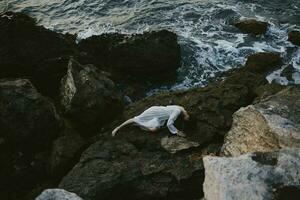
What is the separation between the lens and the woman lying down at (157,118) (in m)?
10.7

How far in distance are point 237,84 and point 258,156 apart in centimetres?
660

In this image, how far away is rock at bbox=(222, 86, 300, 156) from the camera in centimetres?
754

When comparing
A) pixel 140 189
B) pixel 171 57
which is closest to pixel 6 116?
pixel 140 189

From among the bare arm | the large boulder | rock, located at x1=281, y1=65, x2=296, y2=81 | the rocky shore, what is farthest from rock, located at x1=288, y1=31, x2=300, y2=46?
the bare arm

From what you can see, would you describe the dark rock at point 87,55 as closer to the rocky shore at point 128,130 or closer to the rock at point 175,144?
the rocky shore at point 128,130

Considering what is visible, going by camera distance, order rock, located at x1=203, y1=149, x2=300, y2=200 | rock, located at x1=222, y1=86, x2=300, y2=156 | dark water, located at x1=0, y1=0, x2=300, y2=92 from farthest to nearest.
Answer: dark water, located at x1=0, y1=0, x2=300, y2=92 → rock, located at x1=222, y1=86, x2=300, y2=156 → rock, located at x1=203, y1=149, x2=300, y2=200

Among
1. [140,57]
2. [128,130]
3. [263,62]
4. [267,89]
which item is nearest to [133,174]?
[128,130]

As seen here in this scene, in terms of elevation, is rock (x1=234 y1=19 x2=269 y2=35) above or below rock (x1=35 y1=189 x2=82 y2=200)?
below

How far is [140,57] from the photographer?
51.2ft

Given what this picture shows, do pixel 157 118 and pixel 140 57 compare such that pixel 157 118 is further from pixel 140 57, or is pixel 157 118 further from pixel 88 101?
pixel 140 57

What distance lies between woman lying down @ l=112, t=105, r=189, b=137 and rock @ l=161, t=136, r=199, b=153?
0.31m

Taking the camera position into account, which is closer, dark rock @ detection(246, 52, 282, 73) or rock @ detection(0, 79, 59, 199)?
rock @ detection(0, 79, 59, 199)

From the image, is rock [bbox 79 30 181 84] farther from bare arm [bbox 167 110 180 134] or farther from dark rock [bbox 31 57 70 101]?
bare arm [bbox 167 110 180 134]

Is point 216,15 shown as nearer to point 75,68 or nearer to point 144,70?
point 144,70
